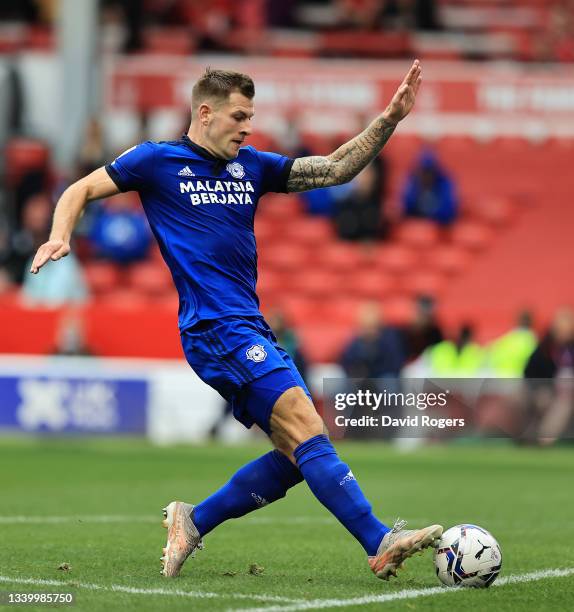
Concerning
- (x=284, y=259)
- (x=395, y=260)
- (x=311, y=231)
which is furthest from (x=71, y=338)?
(x=395, y=260)

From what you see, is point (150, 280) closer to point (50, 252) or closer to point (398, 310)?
point (398, 310)

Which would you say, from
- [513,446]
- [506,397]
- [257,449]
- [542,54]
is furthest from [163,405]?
[542,54]

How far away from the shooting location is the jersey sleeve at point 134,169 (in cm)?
675

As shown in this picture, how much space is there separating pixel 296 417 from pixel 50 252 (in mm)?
1305

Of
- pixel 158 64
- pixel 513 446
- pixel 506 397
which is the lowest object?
pixel 513 446

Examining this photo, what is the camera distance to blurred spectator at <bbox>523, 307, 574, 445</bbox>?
14.2 meters

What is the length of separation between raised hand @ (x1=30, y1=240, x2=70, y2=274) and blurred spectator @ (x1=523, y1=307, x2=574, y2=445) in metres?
6.15

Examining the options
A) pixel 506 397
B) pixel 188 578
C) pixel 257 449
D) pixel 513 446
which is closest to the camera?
pixel 188 578

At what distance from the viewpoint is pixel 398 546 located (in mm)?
6242

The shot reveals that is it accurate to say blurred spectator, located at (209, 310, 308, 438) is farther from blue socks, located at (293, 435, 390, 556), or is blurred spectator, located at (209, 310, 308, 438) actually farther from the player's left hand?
blue socks, located at (293, 435, 390, 556)

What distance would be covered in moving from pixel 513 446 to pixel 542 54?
788 cm

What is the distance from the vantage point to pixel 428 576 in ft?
23.1

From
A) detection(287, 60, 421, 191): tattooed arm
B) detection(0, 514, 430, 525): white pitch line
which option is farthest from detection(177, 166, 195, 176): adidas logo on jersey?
detection(0, 514, 430, 525): white pitch line

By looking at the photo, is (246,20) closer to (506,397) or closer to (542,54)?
(542,54)
